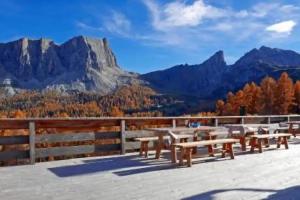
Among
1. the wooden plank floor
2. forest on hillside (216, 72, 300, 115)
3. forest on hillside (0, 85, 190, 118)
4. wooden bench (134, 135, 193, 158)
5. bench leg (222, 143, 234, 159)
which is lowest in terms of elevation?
the wooden plank floor

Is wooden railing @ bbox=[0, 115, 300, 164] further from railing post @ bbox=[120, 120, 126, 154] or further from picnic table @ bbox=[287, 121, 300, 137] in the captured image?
picnic table @ bbox=[287, 121, 300, 137]

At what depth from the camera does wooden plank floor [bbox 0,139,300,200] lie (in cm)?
512

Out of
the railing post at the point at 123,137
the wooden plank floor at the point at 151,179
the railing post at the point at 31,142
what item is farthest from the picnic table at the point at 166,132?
the railing post at the point at 31,142

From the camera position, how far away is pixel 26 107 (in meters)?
156

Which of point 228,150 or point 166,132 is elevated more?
point 166,132

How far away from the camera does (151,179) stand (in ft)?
20.2

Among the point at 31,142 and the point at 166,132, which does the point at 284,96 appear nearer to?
the point at 166,132

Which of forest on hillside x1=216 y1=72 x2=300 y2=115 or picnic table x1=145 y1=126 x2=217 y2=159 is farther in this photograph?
forest on hillside x1=216 y1=72 x2=300 y2=115

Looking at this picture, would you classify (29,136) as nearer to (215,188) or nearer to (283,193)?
(215,188)

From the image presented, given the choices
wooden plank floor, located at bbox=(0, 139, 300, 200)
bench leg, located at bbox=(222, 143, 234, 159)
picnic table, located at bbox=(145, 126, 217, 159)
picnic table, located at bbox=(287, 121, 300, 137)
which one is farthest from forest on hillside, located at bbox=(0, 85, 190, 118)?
wooden plank floor, located at bbox=(0, 139, 300, 200)

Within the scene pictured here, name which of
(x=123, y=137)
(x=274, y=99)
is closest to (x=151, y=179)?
(x=123, y=137)

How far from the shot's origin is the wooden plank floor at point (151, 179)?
5125 mm

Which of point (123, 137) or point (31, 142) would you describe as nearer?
point (31, 142)

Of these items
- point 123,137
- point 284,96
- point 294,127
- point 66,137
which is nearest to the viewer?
point 66,137
